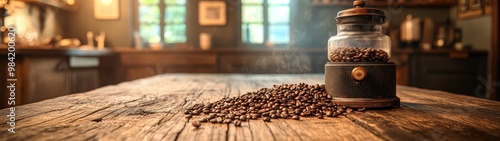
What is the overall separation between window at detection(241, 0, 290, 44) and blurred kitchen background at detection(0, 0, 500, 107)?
0.04 ft

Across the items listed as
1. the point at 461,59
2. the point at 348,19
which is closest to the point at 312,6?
the point at 461,59

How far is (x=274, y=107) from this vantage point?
3.74 ft

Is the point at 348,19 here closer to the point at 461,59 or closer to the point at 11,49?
the point at 11,49

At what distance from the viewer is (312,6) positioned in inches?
209

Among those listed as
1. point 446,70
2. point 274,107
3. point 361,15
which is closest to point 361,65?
point 361,15

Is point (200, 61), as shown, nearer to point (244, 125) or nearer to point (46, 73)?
point (46, 73)

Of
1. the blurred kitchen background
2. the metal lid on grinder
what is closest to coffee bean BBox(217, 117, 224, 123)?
the metal lid on grinder

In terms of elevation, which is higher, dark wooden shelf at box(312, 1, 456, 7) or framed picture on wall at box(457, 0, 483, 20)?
dark wooden shelf at box(312, 1, 456, 7)

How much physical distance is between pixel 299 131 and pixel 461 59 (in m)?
4.43

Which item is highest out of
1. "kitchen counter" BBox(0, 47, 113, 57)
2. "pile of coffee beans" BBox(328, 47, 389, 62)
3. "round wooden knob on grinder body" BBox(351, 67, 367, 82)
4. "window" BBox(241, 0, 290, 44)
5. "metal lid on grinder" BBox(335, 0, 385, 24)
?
"window" BBox(241, 0, 290, 44)

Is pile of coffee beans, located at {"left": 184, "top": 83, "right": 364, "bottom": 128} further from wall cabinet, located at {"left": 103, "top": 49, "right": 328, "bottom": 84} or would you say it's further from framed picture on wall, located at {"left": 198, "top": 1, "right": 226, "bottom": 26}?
A: framed picture on wall, located at {"left": 198, "top": 1, "right": 226, "bottom": 26}

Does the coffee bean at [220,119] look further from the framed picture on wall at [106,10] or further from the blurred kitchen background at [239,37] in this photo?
the framed picture on wall at [106,10]

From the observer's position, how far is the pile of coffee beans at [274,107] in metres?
1.01

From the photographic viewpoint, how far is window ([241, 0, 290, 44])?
17.9ft
